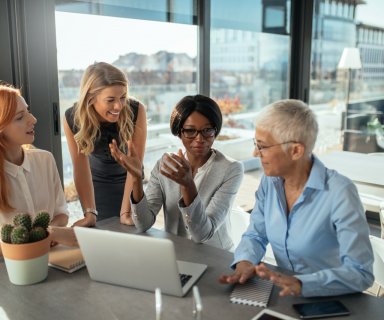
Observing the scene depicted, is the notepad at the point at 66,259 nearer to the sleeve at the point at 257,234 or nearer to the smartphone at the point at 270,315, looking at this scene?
the sleeve at the point at 257,234

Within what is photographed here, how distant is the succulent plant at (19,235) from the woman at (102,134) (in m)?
0.67

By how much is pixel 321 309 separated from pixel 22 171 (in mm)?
1304

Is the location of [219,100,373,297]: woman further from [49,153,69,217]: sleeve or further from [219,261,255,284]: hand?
[49,153,69,217]: sleeve

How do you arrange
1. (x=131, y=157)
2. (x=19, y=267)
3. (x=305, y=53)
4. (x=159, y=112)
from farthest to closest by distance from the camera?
(x=305, y=53)
(x=159, y=112)
(x=131, y=157)
(x=19, y=267)

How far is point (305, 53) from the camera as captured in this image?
187 inches

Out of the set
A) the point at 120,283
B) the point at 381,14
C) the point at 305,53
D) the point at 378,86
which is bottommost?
the point at 120,283

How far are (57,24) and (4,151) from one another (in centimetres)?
120

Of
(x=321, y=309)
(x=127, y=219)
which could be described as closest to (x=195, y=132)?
(x=127, y=219)

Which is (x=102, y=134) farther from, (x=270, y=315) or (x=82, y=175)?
(x=270, y=315)

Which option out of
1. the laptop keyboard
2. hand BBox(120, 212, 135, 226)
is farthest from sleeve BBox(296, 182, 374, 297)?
hand BBox(120, 212, 135, 226)

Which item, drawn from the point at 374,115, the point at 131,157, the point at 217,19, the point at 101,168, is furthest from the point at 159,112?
the point at 374,115

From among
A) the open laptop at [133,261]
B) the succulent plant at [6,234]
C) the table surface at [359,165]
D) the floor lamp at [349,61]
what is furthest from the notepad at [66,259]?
the floor lamp at [349,61]

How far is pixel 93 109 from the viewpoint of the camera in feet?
7.63

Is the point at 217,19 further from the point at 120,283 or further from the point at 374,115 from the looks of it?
the point at 120,283
